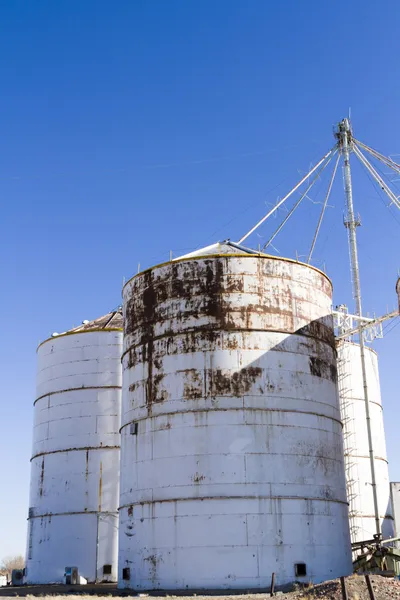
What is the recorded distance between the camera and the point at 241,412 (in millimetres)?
24328

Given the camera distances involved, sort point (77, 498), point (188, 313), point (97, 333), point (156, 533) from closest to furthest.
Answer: point (156, 533), point (188, 313), point (77, 498), point (97, 333)

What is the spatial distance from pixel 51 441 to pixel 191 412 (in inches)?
462

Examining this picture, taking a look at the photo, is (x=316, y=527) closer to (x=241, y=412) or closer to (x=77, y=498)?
(x=241, y=412)

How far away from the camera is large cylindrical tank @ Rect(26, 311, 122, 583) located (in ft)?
104

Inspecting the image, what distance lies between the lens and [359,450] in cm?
3609

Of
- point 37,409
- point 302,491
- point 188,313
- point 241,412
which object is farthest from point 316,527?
point 37,409

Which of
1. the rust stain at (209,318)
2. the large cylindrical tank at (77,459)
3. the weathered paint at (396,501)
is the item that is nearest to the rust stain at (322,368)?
the rust stain at (209,318)

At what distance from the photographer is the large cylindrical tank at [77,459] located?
31.7m

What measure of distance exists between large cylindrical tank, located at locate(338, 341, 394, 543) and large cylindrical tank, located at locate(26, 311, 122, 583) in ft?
38.4

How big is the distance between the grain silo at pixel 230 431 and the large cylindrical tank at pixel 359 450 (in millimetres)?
9324

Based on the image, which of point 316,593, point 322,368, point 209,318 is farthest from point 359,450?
point 316,593

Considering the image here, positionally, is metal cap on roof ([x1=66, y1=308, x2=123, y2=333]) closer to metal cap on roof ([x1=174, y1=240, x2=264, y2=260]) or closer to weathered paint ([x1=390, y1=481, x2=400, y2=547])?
metal cap on roof ([x1=174, y1=240, x2=264, y2=260])

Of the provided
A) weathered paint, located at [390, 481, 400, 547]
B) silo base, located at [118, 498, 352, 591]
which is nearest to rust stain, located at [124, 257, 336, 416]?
silo base, located at [118, 498, 352, 591]

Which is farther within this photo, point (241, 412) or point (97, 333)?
point (97, 333)
